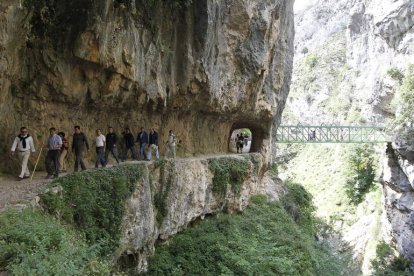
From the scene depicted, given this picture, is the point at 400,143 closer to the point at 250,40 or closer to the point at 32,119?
the point at 250,40

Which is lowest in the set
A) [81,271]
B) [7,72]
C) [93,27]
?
[81,271]

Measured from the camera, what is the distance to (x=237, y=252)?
13070 mm

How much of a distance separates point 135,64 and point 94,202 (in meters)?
4.44

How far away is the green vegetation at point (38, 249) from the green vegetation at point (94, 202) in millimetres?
607

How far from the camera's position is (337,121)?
52.9 metres

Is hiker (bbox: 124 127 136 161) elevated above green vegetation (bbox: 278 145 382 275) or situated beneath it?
elevated above

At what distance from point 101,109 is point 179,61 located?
3158 mm

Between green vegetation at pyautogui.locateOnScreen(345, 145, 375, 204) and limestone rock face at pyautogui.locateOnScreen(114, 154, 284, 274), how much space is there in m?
23.8

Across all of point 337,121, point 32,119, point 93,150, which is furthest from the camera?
point 337,121

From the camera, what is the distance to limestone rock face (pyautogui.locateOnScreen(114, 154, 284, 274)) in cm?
965

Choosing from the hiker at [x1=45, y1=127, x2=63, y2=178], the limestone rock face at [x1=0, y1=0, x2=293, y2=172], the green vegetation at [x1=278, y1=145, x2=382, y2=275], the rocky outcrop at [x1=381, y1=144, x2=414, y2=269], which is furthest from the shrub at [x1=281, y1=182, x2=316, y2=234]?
the hiker at [x1=45, y1=127, x2=63, y2=178]

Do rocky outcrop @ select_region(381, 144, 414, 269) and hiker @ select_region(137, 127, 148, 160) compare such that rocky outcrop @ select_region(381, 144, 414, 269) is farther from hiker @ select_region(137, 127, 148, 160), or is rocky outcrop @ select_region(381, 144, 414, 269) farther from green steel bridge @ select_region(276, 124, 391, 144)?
hiker @ select_region(137, 127, 148, 160)

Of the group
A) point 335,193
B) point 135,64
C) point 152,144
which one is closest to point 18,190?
point 135,64

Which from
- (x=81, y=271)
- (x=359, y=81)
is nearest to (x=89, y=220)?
(x=81, y=271)
